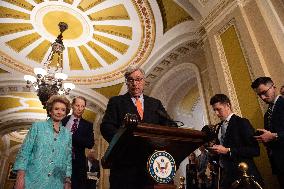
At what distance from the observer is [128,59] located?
332 inches

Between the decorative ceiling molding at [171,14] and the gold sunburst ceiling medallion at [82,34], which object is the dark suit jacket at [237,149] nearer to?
the decorative ceiling molding at [171,14]

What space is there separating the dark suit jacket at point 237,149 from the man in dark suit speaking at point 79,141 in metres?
1.43

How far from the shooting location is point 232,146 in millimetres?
2244

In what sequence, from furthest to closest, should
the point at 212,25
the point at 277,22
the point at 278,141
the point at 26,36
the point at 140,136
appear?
the point at 26,36 < the point at 212,25 < the point at 277,22 < the point at 278,141 < the point at 140,136

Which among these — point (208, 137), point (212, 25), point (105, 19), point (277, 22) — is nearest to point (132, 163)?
point (208, 137)

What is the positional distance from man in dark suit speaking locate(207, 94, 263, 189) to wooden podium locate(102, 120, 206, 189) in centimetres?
66

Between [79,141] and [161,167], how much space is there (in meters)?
1.61

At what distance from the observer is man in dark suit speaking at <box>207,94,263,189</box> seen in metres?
2.10

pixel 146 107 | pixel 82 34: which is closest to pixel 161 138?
pixel 146 107

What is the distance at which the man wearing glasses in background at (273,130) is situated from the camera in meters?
2.17

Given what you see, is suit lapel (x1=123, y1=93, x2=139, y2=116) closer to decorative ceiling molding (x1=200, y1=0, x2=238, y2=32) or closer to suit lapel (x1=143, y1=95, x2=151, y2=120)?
suit lapel (x1=143, y1=95, x2=151, y2=120)

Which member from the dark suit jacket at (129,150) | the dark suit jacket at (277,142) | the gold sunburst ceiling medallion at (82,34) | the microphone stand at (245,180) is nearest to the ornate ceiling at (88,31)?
the gold sunburst ceiling medallion at (82,34)

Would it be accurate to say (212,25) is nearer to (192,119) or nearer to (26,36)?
(192,119)

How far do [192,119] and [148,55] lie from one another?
2.87 m
